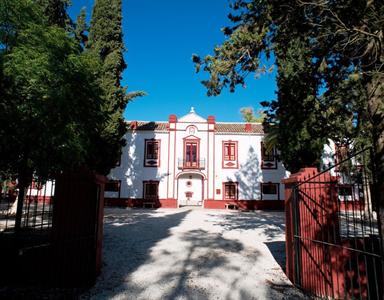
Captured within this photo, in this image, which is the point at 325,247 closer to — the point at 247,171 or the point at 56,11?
the point at 56,11

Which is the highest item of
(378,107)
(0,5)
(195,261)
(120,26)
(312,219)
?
(120,26)

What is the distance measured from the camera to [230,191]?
25297 mm

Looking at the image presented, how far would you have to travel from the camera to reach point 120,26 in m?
19.1

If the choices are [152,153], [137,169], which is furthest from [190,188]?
[137,169]

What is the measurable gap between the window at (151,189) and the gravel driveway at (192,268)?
14.9 m

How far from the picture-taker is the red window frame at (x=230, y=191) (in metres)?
25.1

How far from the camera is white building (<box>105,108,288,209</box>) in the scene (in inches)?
982

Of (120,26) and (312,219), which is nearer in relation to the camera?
(312,219)

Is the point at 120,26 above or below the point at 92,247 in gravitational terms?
above

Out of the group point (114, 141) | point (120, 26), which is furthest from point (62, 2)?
point (114, 141)

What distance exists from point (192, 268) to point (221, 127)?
21.6m

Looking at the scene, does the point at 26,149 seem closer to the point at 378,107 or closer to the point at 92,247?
Result: the point at 92,247

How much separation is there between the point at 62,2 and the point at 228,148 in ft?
56.7

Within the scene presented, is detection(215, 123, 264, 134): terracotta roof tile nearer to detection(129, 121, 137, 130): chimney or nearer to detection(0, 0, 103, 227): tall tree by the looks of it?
detection(129, 121, 137, 130): chimney
